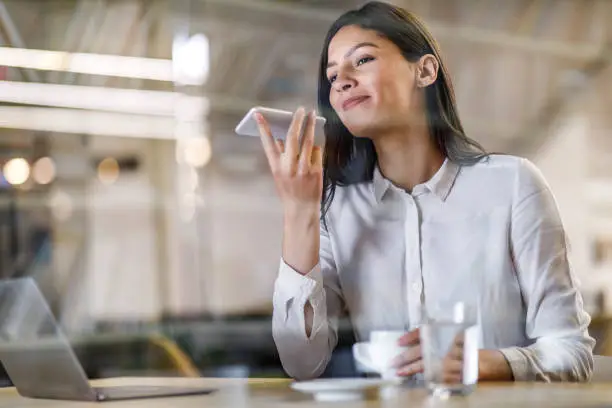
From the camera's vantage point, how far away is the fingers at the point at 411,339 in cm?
159

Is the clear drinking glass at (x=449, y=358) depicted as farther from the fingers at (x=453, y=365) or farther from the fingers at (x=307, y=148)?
the fingers at (x=307, y=148)

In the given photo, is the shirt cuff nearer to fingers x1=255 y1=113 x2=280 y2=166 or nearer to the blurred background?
the blurred background

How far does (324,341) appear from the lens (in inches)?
65.9

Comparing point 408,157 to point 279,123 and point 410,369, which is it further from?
point 410,369

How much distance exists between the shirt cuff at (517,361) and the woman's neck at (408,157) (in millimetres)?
412

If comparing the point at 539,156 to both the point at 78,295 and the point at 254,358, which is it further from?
the point at 78,295

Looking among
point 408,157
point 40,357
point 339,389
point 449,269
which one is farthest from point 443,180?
point 40,357

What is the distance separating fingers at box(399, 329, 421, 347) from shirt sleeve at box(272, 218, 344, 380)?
151 millimetres

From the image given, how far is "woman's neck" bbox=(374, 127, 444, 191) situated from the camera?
1.74 m

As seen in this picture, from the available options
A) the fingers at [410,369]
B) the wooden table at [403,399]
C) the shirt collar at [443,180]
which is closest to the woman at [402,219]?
the shirt collar at [443,180]

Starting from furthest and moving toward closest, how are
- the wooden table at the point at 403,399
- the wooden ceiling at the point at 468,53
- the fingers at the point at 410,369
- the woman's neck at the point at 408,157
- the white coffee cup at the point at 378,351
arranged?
the wooden ceiling at the point at 468,53, the woman's neck at the point at 408,157, the white coffee cup at the point at 378,351, the fingers at the point at 410,369, the wooden table at the point at 403,399

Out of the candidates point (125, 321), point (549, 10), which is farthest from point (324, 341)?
point (125, 321)

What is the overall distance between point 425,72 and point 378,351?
63 centimetres

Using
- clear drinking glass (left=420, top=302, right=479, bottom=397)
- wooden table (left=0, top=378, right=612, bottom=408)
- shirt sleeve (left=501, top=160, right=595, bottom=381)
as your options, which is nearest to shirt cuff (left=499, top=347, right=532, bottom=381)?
shirt sleeve (left=501, top=160, right=595, bottom=381)
